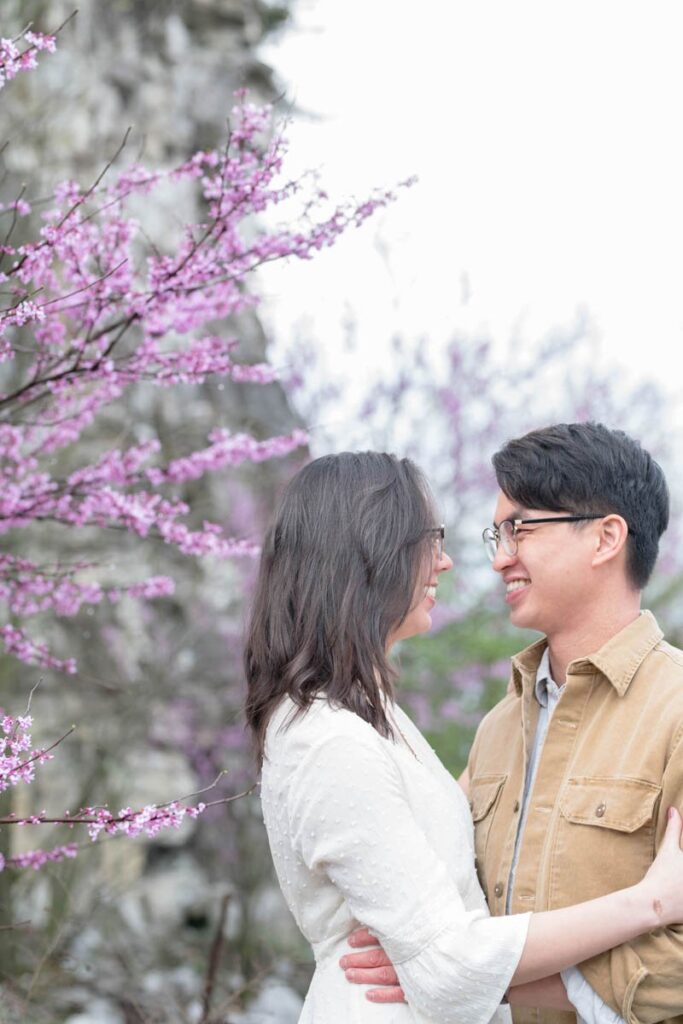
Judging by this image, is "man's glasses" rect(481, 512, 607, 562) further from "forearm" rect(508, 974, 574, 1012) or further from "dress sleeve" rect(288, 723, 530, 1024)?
"forearm" rect(508, 974, 574, 1012)

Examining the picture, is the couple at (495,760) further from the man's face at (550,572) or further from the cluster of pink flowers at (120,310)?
the cluster of pink flowers at (120,310)

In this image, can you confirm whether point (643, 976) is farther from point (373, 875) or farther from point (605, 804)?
point (373, 875)

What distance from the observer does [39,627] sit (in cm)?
662

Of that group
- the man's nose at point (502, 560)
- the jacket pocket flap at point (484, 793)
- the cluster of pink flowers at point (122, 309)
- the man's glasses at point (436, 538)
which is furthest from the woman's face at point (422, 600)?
the cluster of pink flowers at point (122, 309)

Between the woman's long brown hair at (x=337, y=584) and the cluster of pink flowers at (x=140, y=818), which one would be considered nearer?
the cluster of pink flowers at (x=140, y=818)

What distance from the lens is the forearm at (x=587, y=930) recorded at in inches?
80.3

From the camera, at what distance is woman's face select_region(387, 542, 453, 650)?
2305 millimetres

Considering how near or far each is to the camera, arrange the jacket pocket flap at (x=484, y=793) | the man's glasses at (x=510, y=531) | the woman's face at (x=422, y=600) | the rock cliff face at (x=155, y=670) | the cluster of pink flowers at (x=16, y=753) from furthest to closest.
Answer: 1. the rock cliff face at (x=155, y=670)
2. the jacket pocket flap at (x=484, y=793)
3. the man's glasses at (x=510, y=531)
4. the woman's face at (x=422, y=600)
5. the cluster of pink flowers at (x=16, y=753)

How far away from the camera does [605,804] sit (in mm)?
2254

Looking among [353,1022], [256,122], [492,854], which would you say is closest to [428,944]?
[353,1022]

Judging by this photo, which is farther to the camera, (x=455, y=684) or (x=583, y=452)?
(x=455, y=684)

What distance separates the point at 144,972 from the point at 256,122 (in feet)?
13.9

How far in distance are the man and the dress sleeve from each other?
0.13 meters

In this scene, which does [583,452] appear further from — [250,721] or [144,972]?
[144,972]
